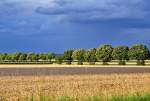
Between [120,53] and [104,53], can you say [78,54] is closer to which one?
[104,53]

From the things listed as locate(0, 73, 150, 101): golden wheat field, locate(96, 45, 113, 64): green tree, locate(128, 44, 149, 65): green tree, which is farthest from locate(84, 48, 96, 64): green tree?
locate(0, 73, 150, 101): golden wheat field

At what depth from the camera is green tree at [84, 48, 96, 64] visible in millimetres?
164837

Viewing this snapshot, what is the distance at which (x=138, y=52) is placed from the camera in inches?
6132

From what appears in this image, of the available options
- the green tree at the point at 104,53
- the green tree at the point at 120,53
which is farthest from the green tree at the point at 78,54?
the green tree at the point at 120,53

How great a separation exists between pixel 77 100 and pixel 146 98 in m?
3.21

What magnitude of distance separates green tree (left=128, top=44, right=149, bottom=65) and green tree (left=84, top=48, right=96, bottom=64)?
1396cm

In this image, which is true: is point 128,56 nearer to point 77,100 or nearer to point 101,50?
point 101,50

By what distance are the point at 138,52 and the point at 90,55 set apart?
22.4 m

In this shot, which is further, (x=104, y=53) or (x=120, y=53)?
(x=104, y=53)

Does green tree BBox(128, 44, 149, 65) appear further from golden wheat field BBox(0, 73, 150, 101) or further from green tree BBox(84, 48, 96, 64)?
golden wheat field BBox(0, 73, 150, 101)

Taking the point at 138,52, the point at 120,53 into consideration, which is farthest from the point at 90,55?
the point at 138,52

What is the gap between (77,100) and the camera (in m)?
21.0

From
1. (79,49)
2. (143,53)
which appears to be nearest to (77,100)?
(143,53)

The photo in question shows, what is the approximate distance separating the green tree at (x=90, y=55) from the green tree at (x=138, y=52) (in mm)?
13956
